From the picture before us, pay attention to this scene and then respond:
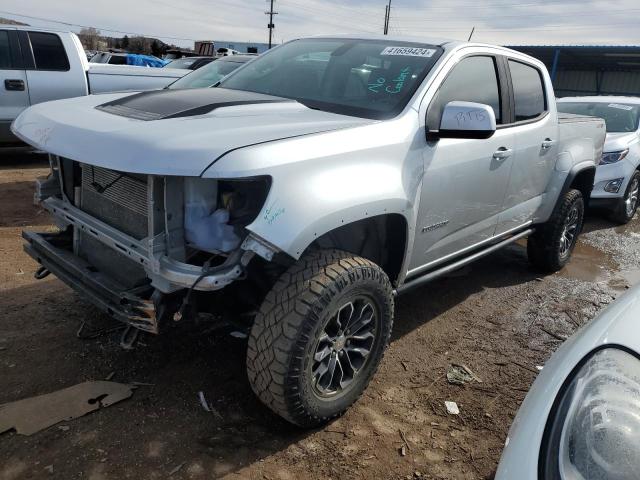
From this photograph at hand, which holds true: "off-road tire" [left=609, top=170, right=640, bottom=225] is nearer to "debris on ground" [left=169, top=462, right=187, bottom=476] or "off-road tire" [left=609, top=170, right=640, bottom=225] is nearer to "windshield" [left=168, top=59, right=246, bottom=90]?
"windshield" [left=168, top=59, right=246, bottom=90]

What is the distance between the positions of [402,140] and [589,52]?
2722cm

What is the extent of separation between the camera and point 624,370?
153cm

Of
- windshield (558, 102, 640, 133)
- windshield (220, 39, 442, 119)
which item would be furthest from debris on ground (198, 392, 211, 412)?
windshield (558, 102, 640, 133)

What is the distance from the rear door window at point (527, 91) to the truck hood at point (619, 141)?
3.34 meters

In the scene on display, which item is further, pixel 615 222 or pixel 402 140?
pixel 615 222

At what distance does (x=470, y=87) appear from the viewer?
347cm

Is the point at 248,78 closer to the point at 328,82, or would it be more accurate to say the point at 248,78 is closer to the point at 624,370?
the point at 328,82

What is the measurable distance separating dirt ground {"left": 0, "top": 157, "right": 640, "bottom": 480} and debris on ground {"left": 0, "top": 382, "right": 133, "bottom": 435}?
2.1 inches

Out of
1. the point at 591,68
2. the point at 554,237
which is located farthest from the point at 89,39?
the point at 554,237

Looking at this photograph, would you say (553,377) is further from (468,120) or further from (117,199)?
(117,199)

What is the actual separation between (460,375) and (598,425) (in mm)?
1953

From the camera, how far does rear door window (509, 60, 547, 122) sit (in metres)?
4.01

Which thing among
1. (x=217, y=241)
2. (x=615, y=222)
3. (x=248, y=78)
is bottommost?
(x=615, y=222)

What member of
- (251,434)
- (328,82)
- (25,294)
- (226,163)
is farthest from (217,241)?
Answer: (25,294)
